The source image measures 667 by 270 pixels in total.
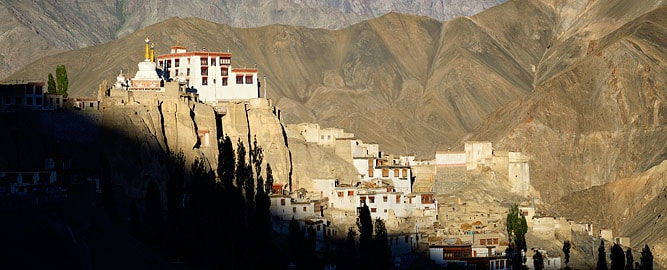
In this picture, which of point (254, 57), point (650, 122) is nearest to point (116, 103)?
point (650, 122)

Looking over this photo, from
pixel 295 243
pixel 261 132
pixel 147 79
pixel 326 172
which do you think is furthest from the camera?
pixel 326 172

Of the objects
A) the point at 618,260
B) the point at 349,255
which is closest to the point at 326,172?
the point at 349,255

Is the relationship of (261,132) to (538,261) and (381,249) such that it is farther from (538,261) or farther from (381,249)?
(538,261)

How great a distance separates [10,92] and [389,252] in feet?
79.9

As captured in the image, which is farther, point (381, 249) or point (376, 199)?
point (376, 199)

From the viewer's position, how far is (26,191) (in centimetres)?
8594

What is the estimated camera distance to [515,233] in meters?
94.1

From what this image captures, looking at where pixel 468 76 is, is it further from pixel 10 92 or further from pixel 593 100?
pixel 10 92

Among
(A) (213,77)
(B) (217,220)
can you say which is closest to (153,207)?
(B) (217,220)

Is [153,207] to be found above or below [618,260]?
above

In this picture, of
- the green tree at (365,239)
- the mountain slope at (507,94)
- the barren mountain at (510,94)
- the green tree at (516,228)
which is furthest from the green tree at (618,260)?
the mountain slope at (507,94)

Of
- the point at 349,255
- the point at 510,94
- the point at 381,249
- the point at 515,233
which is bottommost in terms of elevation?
the point at 349,255

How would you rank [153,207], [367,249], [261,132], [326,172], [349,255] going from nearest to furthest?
[153,207]
[367,249]
[349,255]
[261,132]
[326,172]

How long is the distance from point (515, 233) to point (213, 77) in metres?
25.2
